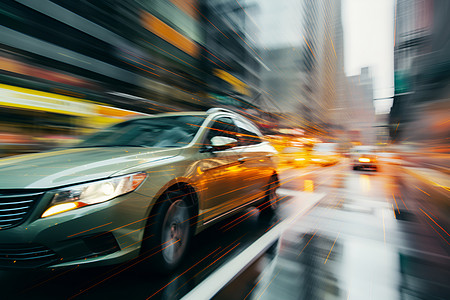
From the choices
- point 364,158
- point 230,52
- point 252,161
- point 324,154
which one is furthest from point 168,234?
point 230,52

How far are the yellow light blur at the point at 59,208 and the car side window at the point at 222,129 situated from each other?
1475 millimetres

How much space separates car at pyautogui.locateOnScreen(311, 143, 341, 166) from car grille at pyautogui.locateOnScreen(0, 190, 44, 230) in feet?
47.7

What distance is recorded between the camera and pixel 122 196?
1.87 m

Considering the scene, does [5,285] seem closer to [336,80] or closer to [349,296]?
[349,296]

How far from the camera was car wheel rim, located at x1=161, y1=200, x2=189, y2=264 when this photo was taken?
7.33 feet

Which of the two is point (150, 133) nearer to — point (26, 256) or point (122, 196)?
point (122, 196)

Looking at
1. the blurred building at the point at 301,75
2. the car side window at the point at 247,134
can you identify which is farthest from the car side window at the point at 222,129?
the blurred building at the point at 301,75

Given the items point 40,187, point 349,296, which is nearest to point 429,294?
point 349,296

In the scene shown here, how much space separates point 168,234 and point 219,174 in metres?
0.95

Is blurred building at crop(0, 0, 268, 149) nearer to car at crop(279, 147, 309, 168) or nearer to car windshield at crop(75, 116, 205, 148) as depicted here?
car windshield at crop(75, 116, 205, 148)

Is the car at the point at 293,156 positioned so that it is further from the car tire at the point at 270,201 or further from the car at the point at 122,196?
the car at the point at 122,196

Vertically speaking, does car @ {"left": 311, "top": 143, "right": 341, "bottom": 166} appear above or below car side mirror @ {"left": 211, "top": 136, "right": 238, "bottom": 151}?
below

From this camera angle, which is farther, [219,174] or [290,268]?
[219,174]

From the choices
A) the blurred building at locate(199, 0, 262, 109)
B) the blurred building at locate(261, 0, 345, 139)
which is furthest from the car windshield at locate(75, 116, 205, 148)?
the blurred building at locate(261, 0, 345, 139)
